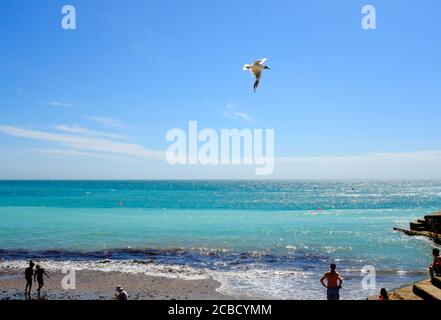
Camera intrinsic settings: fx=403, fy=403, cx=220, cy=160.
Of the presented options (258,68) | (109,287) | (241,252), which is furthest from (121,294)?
(241,252)

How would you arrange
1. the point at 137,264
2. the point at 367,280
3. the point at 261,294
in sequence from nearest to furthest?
the point at 261,294 → the point at 367,280 → the point at 137,264

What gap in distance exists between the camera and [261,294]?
58.4 feet

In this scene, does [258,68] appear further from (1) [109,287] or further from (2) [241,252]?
(2) [241,252]

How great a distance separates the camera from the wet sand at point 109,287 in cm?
1714

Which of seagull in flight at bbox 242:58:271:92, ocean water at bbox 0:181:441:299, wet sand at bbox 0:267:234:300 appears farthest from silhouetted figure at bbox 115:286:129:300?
seagull in flight at bbox 242:58:271:92

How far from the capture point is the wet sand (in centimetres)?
1714

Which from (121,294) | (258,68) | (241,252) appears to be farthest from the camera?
(241,252)

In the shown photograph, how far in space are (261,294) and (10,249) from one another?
22476mm

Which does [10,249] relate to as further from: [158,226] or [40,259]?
[158,226]

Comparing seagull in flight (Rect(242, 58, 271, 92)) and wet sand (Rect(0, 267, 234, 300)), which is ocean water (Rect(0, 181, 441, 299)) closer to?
wet sand (Rect(0, 267, 234, 300))

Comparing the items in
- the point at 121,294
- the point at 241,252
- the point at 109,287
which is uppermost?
the point at 121,294

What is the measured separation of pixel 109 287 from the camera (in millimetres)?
18781

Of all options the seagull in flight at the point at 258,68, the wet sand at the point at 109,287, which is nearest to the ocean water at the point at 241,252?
the wet sand at the point at 109,287

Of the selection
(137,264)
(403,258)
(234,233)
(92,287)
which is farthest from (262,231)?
(92,287)
